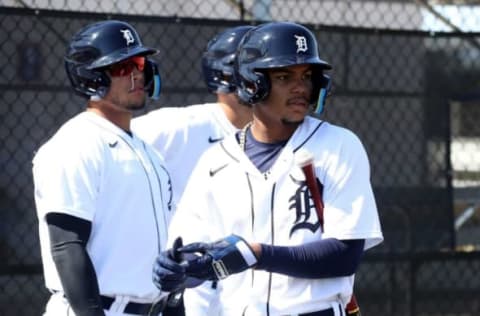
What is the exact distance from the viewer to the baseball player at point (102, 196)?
12.2 ft

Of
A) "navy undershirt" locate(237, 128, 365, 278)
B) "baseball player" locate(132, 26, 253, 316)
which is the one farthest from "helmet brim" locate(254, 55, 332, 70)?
"baseball player" locate(132, 26, 253, 316)

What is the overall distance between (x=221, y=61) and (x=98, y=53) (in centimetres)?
107

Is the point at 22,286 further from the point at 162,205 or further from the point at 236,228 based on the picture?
the point at 236,228

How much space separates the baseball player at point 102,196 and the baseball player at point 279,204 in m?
0.26

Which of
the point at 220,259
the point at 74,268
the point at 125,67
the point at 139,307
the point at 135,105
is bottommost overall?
the point at 139,307

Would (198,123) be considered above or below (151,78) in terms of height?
below

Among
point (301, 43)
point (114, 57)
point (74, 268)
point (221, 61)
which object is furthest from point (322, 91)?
point (221, 61)

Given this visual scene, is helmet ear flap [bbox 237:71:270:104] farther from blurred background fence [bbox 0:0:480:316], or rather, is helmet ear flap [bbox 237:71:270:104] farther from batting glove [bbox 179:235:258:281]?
blurred background fence [bbox 0:0:480:316]

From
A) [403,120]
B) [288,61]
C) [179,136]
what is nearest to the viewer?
[288,61]

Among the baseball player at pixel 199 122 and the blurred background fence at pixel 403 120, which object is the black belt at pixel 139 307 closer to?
the baseball player at pixel 199 122

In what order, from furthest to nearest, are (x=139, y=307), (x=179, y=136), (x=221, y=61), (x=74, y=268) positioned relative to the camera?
(x=221, y=61) → (x=179, y=136) → (x=139, y=307) → (x=74, y=268)

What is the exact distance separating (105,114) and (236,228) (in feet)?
2.79

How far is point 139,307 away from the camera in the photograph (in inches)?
155

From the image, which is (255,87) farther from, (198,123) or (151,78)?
(198,123)
